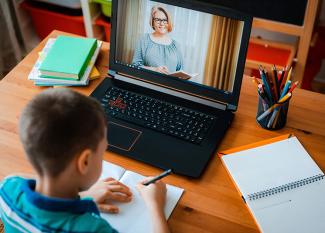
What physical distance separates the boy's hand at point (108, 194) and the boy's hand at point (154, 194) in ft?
0.12

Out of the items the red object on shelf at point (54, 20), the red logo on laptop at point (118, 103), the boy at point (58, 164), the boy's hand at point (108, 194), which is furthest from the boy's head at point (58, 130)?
the red object on shelf at point (54, 20)

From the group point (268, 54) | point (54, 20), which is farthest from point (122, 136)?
point (54, 20)

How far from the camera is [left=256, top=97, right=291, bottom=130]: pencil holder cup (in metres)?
1.20

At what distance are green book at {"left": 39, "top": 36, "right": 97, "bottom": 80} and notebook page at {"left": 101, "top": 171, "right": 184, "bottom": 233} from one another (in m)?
0.43

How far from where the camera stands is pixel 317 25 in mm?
2215

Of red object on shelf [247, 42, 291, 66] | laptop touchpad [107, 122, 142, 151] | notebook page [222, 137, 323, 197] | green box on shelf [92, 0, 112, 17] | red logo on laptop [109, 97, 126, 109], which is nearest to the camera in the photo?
notebook page [222, 137, 323, 197]

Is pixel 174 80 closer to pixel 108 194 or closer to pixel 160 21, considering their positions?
Result: pixel 160 21

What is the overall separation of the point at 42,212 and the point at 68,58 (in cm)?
66

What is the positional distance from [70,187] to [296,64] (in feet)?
4.87

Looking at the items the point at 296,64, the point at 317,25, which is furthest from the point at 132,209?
the point at 317,25

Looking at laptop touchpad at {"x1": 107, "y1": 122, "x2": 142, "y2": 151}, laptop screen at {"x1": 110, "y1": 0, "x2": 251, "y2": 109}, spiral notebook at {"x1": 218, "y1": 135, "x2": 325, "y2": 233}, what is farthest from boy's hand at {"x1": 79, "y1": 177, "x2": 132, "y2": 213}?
laptop screen at {"x1": 110, "y1": 0, "x2": 251, "y2": 109}

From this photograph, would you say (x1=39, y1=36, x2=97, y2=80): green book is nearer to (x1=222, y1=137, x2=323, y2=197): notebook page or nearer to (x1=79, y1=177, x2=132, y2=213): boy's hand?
(x1=79, y1=177, x2=132, y2=213): boy's hand

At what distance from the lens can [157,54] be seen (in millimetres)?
1285

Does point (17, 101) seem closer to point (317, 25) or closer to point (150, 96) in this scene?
point (150, 96)
